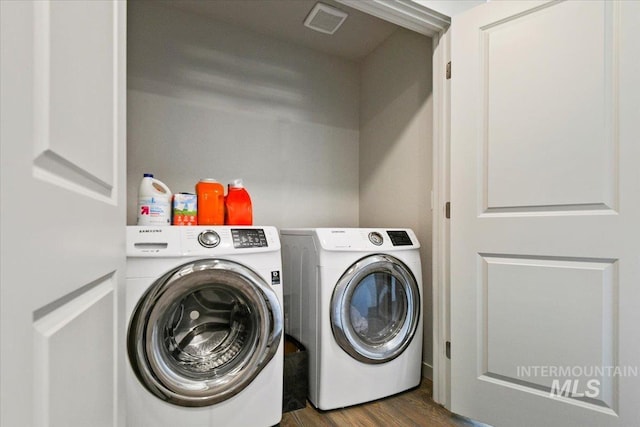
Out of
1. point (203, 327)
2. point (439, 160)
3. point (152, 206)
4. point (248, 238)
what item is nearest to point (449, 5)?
point (439, 160)

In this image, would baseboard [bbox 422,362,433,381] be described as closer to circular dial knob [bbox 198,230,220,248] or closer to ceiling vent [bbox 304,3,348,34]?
circular dial knob [bbox 198,230,220,248]

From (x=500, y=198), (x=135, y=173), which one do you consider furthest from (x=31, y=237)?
(x=135, y=173)

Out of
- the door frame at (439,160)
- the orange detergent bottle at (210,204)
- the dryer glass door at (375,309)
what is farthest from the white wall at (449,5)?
the orange detergent bottle at (210,204)

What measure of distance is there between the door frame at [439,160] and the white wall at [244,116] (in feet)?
3.16

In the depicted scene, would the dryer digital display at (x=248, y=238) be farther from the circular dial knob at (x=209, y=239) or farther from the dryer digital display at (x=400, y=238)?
the dryer digital display at (x=400, y=238)

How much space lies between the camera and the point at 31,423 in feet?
1.05

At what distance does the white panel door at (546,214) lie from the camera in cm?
106

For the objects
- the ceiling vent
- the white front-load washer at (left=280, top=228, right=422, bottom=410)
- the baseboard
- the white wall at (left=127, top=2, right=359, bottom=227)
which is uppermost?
the ceiling vent

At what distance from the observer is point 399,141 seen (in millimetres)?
2129

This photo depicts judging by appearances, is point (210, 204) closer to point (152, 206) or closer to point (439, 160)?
point (152, 206)

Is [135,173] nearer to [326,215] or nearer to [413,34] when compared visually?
[326,215]

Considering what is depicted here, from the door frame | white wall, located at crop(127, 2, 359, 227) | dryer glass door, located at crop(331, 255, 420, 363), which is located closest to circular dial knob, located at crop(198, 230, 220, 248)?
dryer glass door, located at crop(331, 255, 420, 363)

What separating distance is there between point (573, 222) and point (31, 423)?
1521 mm

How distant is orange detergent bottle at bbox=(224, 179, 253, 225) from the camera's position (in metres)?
1.63
